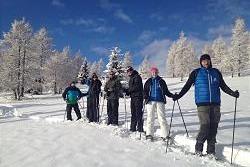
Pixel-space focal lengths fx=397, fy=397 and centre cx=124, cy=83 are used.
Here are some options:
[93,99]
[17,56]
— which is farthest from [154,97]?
[17,56]

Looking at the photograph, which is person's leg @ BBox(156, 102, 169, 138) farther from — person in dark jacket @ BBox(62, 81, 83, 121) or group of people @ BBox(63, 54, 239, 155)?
person in dark jacket @ BBox(62, 81, 83, 121)

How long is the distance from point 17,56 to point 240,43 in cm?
4015

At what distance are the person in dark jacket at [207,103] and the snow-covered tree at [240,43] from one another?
64008mm

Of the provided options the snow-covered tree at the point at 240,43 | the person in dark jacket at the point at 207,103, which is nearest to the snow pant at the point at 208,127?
the person in dark jacket at the point at 207,103

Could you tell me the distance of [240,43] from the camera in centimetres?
7100

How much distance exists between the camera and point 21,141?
10.0 metres

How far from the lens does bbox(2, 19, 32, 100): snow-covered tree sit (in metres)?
49.3

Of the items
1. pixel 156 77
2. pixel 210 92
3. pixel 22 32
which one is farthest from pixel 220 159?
pixel 22 32

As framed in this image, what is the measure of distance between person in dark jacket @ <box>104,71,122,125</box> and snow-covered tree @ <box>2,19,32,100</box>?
3536cm

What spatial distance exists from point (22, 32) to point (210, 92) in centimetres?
4455

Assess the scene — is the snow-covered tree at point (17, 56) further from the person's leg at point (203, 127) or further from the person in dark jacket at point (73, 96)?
the person's leg at point (203, 127)

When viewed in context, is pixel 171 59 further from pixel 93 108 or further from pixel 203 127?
pixel 203 127

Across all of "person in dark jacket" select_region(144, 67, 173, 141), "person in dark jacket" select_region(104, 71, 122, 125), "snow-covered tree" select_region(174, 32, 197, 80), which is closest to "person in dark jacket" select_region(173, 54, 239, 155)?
"person in dark jacket" select_region(144, 67, 173, 141)

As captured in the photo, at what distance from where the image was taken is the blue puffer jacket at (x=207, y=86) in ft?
32.1
